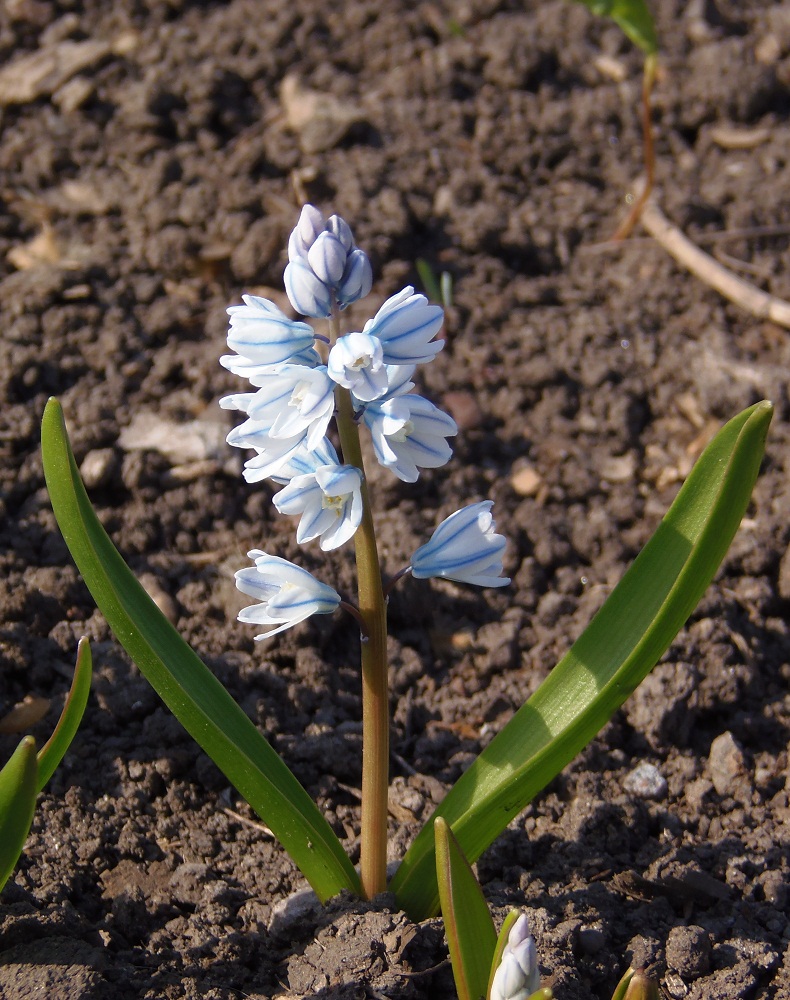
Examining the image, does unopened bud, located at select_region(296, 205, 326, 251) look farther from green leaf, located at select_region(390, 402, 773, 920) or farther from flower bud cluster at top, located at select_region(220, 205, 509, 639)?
green leaf, located at select_region(390, 402, 773, 920)

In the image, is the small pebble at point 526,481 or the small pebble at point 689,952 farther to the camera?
the small pebble at point 526,481

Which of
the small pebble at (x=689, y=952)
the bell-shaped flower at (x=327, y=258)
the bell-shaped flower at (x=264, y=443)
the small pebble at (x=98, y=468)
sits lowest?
the small pebble at (x=689, y=952)

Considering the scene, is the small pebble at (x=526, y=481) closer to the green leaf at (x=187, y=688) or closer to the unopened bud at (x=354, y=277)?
the green leaf at (x=187, y=688)

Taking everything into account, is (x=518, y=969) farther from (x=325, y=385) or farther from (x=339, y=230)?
(x=339, y=230)

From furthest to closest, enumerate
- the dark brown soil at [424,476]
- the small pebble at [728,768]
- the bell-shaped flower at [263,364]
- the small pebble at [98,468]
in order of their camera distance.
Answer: the small pebble at [98,468], the small pebble at [728,768], the dark brown soil at [424,476], the bell-shaped flower at [263,364]

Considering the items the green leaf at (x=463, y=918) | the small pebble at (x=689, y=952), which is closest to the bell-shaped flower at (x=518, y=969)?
the green leaf at (x=463, y=918)

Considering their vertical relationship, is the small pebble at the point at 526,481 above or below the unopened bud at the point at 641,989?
below

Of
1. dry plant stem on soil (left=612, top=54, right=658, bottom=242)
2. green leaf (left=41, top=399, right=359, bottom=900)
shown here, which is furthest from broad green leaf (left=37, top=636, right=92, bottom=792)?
dry plant stem on soil (left=612, top=54, right=658, bottom=242)
